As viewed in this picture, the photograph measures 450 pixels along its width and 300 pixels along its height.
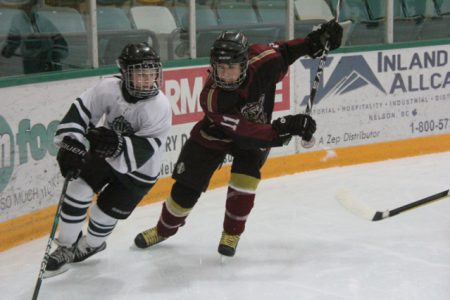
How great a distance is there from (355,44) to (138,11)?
158 centimetres

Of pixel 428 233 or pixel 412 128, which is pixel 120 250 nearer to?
pixel 428 233

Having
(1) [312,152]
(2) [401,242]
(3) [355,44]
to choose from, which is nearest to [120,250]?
(2) [401,242]

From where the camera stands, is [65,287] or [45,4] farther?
[45,4]

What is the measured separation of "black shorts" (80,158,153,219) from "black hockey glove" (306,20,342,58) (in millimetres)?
886

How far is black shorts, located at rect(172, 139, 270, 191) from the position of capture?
3172 mm

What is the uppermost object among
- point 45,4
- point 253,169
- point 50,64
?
point 45,4

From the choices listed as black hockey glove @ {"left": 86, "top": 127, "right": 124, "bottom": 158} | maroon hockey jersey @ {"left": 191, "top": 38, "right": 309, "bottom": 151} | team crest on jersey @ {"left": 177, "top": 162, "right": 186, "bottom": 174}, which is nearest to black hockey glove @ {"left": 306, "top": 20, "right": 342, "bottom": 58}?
maroon hockey jersey @ {"left": 191, "top": 38, "right": 309, "bottom": 151}

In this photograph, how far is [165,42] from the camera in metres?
4.49

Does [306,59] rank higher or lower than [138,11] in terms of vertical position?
lower

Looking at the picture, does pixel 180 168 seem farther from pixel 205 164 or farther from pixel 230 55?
pixel 230 55

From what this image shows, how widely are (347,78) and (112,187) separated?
2.57 metres

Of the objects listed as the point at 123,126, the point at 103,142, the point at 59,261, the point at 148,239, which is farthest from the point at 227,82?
the point at 59,261

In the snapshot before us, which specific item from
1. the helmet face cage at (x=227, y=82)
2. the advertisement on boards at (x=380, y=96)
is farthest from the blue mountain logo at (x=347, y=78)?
the helmet face cage at (x=227, y=82)

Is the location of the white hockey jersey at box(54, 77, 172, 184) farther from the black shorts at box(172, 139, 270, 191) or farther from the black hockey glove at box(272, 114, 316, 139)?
the black hockey glove at box(272, 114, 316, 139)
